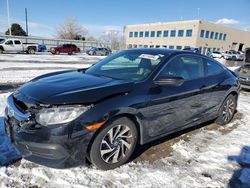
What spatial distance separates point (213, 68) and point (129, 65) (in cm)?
185

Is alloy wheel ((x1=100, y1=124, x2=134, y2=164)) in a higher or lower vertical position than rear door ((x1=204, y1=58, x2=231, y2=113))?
lower

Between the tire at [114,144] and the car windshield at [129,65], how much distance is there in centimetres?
79

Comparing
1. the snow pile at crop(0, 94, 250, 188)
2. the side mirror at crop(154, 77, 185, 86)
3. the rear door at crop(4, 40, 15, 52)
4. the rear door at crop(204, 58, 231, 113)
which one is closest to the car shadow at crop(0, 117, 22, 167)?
the snow pile at crop(0, 94, 250, 188)

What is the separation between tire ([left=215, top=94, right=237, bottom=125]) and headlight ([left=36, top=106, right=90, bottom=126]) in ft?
11.9

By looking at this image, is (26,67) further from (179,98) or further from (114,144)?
(114,144)

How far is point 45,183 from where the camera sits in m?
2.80

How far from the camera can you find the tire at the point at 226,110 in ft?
17.0

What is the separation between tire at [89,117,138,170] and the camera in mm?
2910

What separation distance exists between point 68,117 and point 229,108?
410 centimetres

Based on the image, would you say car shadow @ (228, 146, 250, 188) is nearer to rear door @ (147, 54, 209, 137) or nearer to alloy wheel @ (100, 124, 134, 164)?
rear door @ (147, 54, 209, 137)

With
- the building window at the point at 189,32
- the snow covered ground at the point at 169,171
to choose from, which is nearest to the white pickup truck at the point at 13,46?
the snow covered ground at the point at 169,171

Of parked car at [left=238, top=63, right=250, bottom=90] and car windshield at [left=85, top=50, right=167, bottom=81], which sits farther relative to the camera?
parked car at [left=238, top=63, right=250, bottom=90]

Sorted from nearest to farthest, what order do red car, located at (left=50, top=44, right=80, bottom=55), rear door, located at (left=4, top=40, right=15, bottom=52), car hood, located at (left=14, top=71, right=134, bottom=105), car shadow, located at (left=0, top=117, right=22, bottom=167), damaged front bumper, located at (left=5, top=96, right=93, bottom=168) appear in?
1. damaged front bumper, located at (left=5, top=96, right=93, bottom=168)
2. car hood, located at (left=14, top=71, right=134, bottom=105)
3. car shadow, located at (left=0, top=117, right=22, bottom=167)
4. rear door, located at (left=4, top=40, right=15, bottom=52)
5. red car, located at (left=50, top=44, right=80, bottom=55)

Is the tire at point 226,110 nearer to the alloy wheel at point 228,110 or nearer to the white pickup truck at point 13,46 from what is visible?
the alloy wheel at point 228,110
